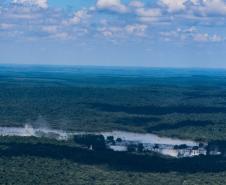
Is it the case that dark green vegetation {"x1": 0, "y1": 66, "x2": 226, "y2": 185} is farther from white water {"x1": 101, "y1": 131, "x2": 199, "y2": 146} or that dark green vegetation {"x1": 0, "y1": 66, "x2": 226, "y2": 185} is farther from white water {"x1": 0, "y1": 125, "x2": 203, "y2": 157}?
white water {"x1": 0, "y1": 125, "x2": 203, "y2": 157}

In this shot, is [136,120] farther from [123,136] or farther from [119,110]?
[123,136]

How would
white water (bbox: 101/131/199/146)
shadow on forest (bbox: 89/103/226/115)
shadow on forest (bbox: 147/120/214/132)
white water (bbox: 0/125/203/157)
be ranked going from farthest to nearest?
shadow on forest (bbox: 89/103/226/115), shadow on forest (bbox: 147/120/214/132), white water (bbox: 101/131/199/146), white water (bbox: 0/125/203/157)

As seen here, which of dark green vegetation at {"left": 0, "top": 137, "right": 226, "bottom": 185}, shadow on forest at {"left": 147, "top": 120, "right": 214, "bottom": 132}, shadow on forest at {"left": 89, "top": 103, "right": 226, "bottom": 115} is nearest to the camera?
dark green vegetation at {"left": 0, "top": 137, "right": 226, "bottom": 185}

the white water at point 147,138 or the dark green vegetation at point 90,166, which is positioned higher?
the dark green vegetation at point 90,166

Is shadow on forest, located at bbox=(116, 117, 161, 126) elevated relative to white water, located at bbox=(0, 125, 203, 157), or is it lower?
elevated

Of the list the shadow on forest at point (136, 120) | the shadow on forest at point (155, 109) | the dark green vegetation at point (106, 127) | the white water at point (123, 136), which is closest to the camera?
the dark green vegetation at point (106, 127)

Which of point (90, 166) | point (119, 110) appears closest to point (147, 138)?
point (90, 166)

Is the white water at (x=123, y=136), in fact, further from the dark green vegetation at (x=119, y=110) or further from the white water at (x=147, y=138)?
the dark green vegetation at (x=119, y=110)

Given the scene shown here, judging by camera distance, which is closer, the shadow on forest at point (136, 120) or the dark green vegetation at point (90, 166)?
the dark green vegetation at point (90, 166)

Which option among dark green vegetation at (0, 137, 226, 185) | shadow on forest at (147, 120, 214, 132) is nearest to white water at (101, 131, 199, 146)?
shadow on forest at (147, 120, 214, 132)

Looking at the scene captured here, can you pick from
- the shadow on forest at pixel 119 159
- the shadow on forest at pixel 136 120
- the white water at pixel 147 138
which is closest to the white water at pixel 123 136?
the white water at pixel 147 138

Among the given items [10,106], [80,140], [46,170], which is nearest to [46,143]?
[80,140]
